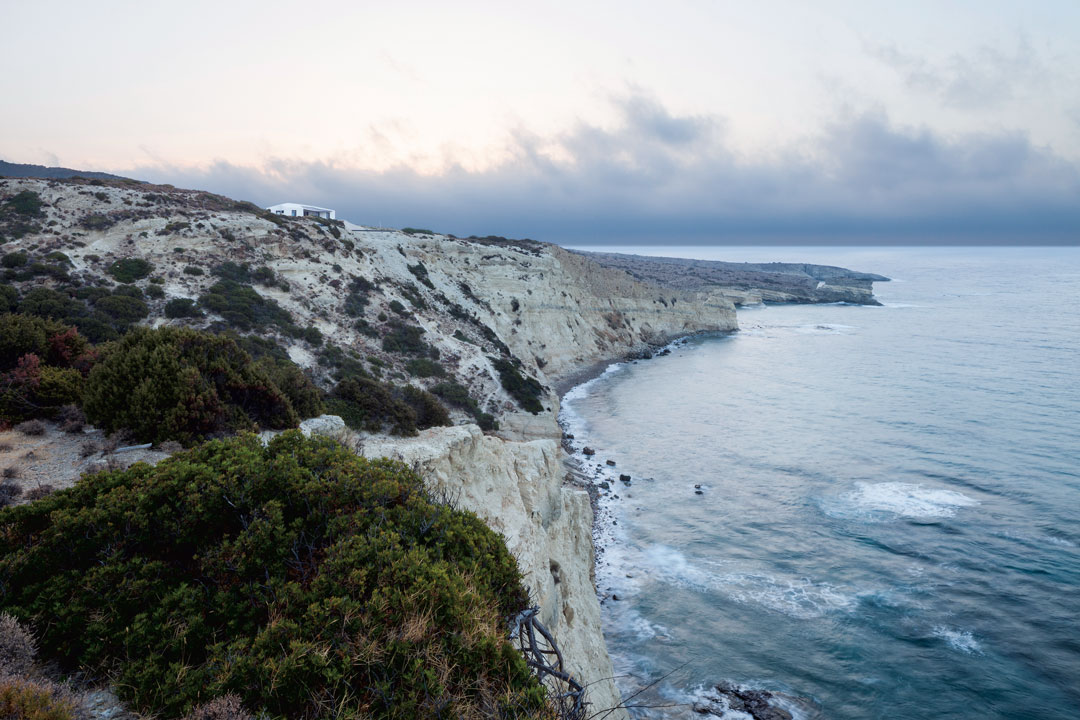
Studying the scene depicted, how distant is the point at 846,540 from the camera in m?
23.1

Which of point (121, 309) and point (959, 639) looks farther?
point (121, 309)

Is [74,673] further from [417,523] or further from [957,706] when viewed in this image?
[957,706]

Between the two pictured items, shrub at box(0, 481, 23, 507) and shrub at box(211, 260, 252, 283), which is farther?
shrub at box(211, 260, 252, 283)

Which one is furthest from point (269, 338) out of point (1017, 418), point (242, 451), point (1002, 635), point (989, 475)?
point (1017, 418)

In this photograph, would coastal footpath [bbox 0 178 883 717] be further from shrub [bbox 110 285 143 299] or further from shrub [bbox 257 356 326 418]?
shrub [bbox 257 356 326 418]

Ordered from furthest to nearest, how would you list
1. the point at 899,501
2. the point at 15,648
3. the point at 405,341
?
the point at 405,341 < the point at 899,501 < the point at 15,648

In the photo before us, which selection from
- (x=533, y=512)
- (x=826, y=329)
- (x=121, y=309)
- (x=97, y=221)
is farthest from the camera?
(x=826, y=329)

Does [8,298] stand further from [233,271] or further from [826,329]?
[826,329]

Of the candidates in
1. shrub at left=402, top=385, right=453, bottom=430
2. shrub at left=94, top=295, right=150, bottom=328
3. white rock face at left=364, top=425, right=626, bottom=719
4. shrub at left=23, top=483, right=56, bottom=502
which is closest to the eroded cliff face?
white rock face at left=364, top=425, right=626, bottom=719

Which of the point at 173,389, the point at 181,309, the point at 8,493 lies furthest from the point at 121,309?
the point at 8,493

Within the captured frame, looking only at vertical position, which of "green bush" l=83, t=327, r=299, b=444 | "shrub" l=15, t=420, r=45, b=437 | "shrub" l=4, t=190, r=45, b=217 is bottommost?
"shrub" l=15, t=420, r=45, b=437

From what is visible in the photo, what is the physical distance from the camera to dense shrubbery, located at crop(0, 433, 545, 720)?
14.5ft

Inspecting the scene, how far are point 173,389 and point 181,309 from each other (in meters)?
15.2

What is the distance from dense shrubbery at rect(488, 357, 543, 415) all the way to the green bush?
21436mm
